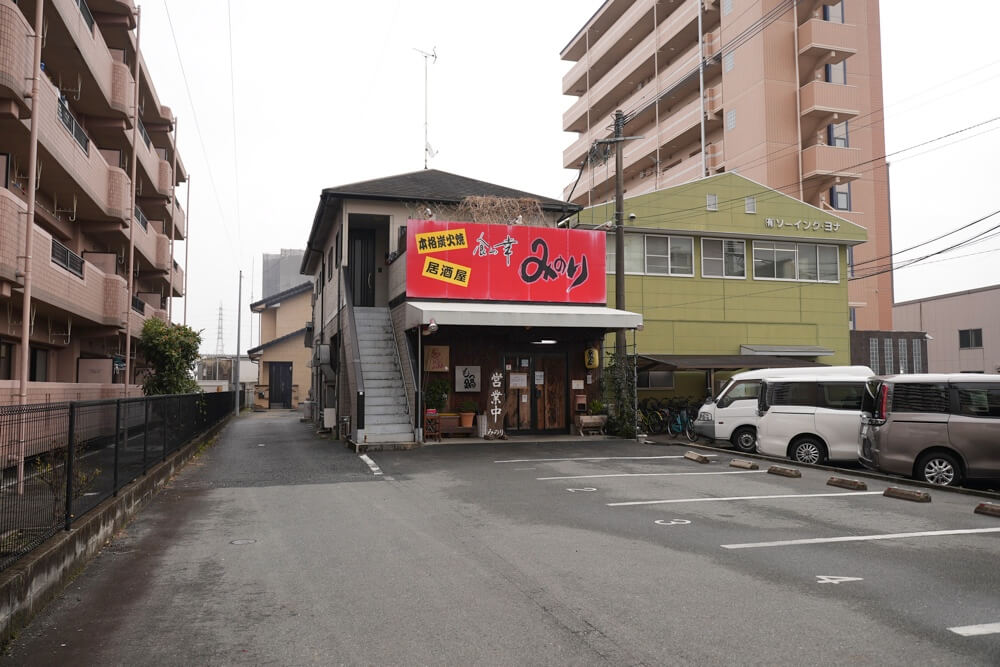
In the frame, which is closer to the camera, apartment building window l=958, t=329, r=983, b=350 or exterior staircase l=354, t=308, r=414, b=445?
exterior staircase l=354, t=308, r=414, b=445

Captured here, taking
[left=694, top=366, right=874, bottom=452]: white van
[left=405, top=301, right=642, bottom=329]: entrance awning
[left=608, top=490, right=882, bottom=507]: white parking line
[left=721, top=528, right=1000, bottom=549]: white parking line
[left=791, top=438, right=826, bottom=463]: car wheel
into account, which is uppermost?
[left=405, top=301, right=642, bottom=329]: entrance awning

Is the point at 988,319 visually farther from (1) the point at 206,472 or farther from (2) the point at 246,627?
(2) the point at 246,627

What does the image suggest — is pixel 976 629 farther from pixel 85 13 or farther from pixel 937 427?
pixel 85 13

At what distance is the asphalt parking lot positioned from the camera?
475cm

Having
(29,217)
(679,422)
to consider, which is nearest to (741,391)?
(679,422)

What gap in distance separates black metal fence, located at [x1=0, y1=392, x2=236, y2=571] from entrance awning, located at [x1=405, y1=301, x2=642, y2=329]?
753cm

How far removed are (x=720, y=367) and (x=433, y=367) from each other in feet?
31.1

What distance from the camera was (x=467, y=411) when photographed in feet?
61.7

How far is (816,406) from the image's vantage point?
Result: 47.4 ft

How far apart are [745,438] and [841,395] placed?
136 inches

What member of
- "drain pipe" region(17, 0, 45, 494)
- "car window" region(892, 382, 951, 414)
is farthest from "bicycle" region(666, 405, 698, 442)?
"drain pipe" region(17, 0, 45, 494)

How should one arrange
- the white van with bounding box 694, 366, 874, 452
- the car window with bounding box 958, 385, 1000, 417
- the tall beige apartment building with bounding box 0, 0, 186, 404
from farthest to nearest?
the white van with bounding box 694, 366, 874, 452 < the tall beige apartment building with bounding box 0, 0, 186, 404 < the car window with bounding box 958, 385, 1000, 417

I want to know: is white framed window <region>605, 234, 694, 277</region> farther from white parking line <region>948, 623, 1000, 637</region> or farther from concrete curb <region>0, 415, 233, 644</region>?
white parking line <region>948, 623, 1000, 637</region>

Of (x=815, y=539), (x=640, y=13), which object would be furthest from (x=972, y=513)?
(x=640, y=13)
